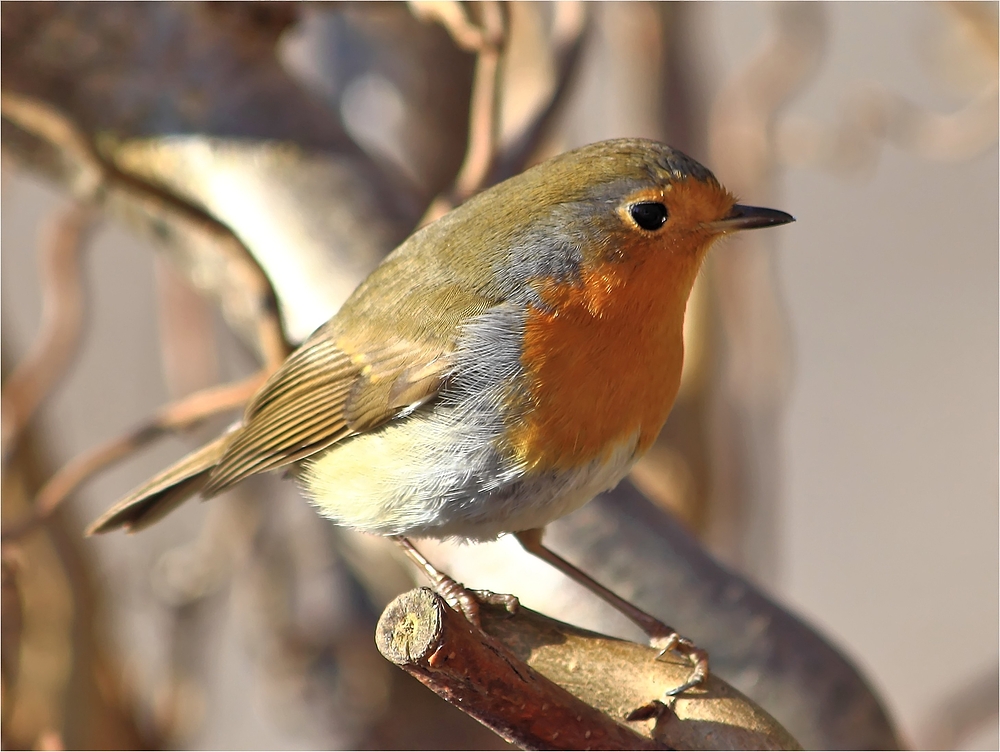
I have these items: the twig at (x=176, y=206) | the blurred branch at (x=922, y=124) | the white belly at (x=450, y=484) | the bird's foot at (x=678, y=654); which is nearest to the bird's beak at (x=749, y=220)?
the white belly at (x=450, y=484)

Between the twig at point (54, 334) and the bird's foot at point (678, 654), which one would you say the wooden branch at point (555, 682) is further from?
Result: the twig at point (54, 334)

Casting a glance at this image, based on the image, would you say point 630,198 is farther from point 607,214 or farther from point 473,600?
point 473,600

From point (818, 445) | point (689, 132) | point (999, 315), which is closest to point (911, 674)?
point (818, 445)

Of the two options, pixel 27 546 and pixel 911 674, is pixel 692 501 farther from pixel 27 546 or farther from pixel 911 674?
pixel 911 674

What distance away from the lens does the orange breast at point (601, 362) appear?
Answer: 168 cm

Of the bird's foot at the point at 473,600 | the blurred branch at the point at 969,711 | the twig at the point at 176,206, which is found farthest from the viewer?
the blurred branch at the point at 969,711

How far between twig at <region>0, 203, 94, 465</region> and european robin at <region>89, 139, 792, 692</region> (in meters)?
0.73

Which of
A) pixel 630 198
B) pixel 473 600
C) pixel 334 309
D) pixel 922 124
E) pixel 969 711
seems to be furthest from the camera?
pixel 922 124

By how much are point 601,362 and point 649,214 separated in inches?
9.8

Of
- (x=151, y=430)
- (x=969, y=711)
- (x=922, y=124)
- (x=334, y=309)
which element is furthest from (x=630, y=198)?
(x=969, y=711)

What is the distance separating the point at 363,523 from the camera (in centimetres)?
183

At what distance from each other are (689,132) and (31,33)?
1.70 m

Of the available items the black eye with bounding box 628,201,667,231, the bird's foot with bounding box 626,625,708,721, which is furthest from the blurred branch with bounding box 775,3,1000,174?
the bird's foot with bounding box 626,625,708,721

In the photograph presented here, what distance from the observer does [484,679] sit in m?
1.34
